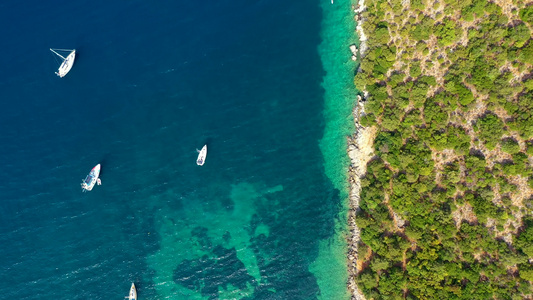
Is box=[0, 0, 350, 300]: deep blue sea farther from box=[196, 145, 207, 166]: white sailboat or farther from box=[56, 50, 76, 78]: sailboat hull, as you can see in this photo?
box=[196, 145, 207, 166]: white sailboat

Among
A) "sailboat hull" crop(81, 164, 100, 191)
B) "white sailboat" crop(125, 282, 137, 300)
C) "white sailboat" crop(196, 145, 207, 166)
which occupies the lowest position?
"white sailboat" crop(125, 282, 137, 300)

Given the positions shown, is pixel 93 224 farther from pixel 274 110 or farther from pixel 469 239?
pixel 469 239

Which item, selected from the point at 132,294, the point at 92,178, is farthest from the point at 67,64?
the point at 132,294

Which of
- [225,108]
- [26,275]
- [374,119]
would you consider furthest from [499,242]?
[26,275]

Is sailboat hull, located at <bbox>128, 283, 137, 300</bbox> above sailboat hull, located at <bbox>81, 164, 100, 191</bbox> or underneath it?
underneath

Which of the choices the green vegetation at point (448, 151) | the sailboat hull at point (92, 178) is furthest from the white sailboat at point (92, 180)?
the green vegetation at point (448, 151)

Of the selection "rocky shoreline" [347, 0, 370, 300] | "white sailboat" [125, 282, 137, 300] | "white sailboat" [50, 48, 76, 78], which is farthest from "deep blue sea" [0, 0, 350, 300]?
"rocky shoreline" [347, 0, 370, 300]

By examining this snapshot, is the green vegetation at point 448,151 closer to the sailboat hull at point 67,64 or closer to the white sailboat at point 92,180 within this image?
the white sailboat at point 92,180
